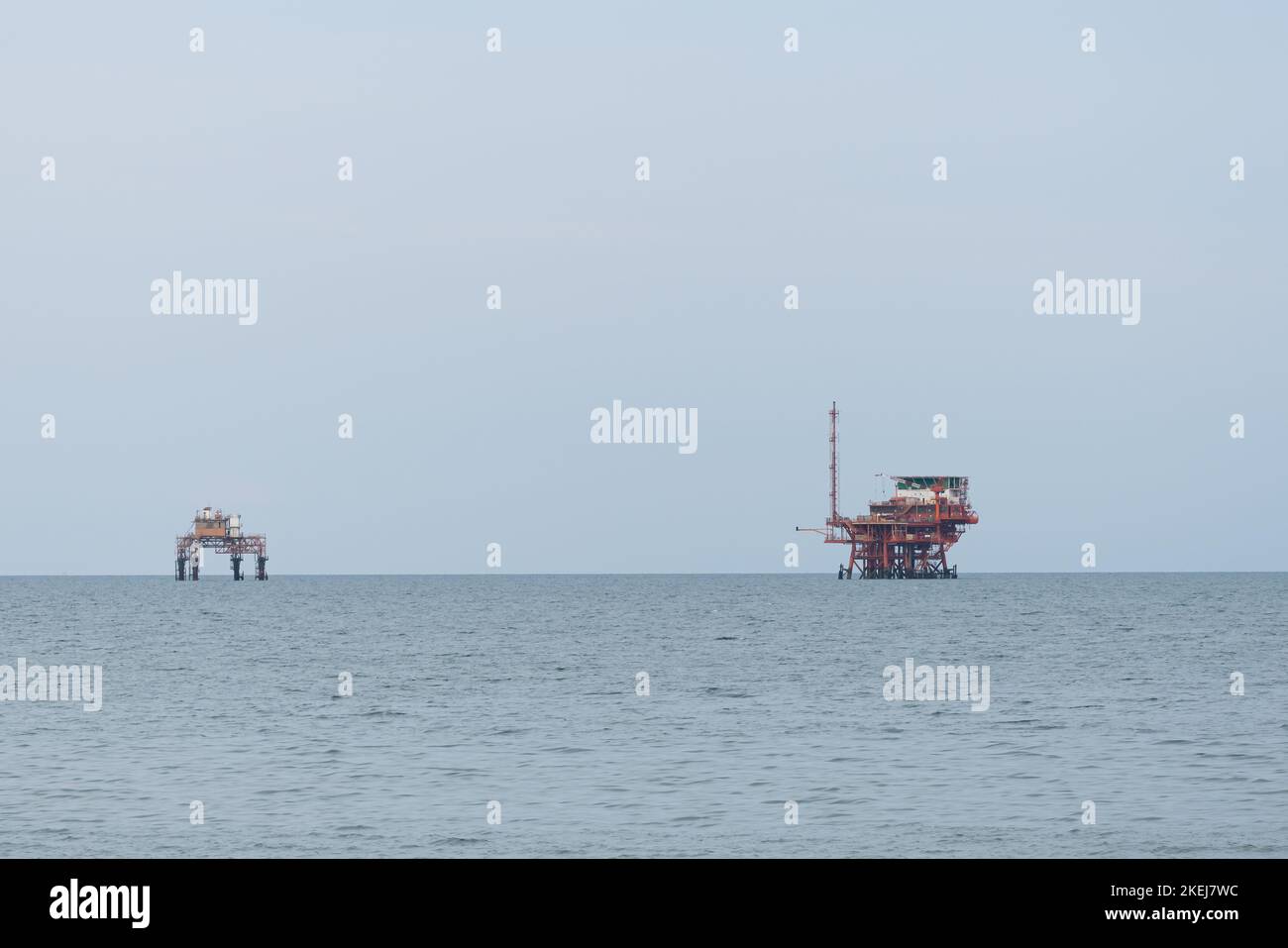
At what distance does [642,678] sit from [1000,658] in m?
20.5

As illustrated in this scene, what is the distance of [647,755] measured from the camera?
31719 millimetres

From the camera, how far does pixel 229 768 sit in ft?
97.7

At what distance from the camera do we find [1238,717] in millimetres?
39594

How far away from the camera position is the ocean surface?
22578 mm

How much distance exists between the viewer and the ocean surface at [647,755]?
22.6m
